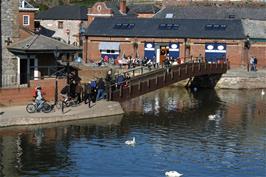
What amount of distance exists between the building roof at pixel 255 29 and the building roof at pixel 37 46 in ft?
96.0

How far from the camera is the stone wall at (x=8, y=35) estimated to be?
142 feet

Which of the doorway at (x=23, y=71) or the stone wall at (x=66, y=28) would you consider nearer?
the doorway at (x=23, y=71)

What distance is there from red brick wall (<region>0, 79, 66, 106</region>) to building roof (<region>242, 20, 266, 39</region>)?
32.0m

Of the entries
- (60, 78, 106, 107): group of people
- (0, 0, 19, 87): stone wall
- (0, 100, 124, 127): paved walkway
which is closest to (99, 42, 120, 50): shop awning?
(0, 0, 19, 87): stone wall

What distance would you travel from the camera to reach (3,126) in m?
34.8

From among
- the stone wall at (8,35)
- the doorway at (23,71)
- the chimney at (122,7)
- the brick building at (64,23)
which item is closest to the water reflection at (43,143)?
the doorway at (23,71)

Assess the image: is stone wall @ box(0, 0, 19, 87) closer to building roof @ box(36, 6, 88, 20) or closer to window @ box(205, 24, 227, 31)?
window @ box(205, 24, 227, 31)

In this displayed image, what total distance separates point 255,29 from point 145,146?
4101cm

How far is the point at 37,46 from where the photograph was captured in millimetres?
42531

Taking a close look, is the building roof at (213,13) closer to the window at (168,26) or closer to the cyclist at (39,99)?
the window at (168,26)

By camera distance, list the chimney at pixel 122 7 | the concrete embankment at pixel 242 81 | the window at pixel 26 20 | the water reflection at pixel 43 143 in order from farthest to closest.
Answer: the chimney at pixel 122 7
the window at pixel 26 20
the concrete embankment at pixel 242 81
the water reflection at pixel 43 143

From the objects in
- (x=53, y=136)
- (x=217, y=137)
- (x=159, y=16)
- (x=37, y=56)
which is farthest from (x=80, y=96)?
(x=159, y=16)

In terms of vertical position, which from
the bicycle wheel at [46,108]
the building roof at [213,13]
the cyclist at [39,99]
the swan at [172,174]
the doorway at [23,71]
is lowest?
the swan at [172,174]

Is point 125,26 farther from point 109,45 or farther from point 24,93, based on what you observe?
point 24,93
